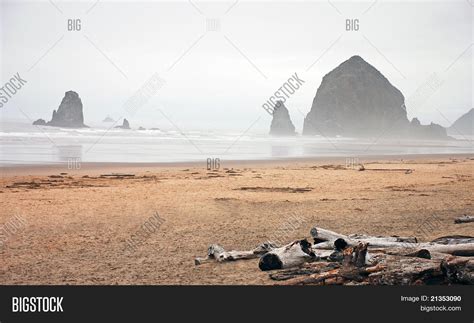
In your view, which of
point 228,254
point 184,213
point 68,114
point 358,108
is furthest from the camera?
point 358,108

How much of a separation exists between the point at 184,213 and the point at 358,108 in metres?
Result: 113

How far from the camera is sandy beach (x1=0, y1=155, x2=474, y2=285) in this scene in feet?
30.0

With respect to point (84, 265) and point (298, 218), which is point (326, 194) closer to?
point (298, 218)

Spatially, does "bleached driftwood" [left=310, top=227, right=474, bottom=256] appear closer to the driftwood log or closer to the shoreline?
the driftwood log

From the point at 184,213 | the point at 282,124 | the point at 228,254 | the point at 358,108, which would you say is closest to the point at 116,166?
the point at 184,213

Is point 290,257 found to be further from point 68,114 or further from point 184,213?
point 68,114

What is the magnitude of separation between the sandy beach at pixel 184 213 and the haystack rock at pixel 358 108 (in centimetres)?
9493

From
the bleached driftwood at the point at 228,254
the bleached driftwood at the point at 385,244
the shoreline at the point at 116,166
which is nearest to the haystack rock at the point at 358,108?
the shoreline at the point at 116,166

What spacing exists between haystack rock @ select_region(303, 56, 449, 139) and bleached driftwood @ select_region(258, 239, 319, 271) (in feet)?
353

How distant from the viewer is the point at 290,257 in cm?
858

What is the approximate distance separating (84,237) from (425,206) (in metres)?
10.4

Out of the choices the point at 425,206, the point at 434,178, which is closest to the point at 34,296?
the point at 425,206

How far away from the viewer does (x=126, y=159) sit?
29.9 m

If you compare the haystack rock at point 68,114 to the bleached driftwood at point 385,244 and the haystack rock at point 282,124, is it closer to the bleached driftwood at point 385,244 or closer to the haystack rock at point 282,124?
the haystack rock at point 282,124
